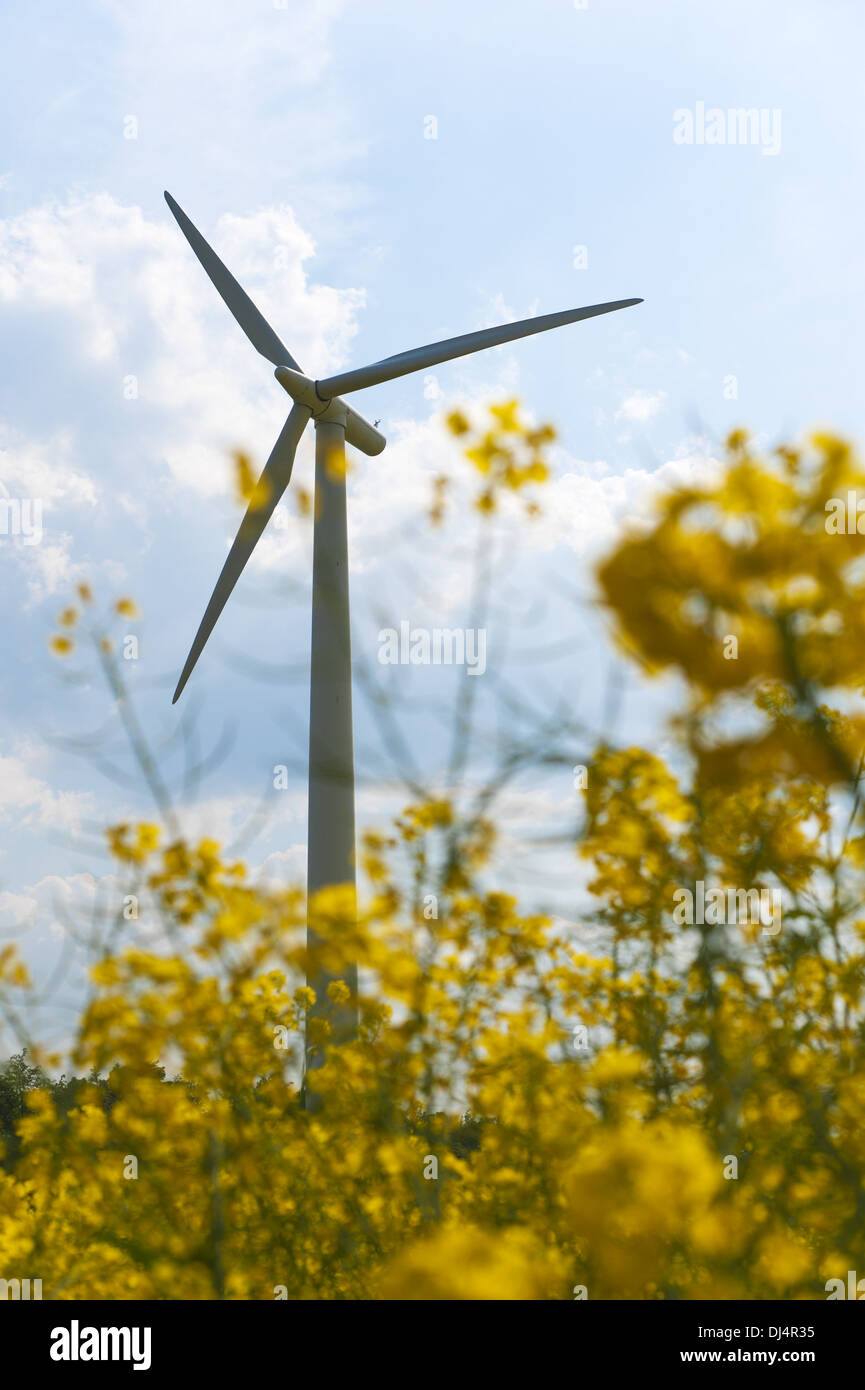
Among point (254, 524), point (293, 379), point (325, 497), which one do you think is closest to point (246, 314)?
point (293, 379)

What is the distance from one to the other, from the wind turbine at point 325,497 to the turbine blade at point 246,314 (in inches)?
0.4

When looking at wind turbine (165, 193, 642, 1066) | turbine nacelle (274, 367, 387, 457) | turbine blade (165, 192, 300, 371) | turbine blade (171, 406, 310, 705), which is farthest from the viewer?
turbine blade (165, 192, 300, 371)

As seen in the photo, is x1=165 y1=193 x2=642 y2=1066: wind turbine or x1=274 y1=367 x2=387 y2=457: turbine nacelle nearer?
x1=165 y1=193 x2=642 y2=1066: wind turbine

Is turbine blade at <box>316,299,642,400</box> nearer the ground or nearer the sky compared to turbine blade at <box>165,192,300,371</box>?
nearer the ground

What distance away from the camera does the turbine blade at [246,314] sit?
9.66 meters

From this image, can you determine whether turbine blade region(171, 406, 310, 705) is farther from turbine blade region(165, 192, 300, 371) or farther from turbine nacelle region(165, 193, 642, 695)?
turbine blade region(165, 192, 300, 371)

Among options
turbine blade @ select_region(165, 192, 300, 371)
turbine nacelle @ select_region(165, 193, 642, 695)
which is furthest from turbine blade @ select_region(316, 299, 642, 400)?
turbine blade @ select_region(165, 192, 300, 371)

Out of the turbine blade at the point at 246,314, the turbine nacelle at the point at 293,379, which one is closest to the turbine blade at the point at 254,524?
the turbine nacelle at the point at 293,379

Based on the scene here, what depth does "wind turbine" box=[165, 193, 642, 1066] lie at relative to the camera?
7.81 m

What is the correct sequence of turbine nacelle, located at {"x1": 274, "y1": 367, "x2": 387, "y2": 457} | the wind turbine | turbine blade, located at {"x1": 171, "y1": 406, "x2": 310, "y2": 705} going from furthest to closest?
turbine nacelle, located at {"x1": 274, "y1": 367, "x2": 387, "y2": 457} → turbine blade, located at {"x1": 171, "y1": 406, "x2": 310, "y2": 705} → the wind turbine

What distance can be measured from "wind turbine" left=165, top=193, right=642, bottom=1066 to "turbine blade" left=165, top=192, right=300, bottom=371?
10 mm

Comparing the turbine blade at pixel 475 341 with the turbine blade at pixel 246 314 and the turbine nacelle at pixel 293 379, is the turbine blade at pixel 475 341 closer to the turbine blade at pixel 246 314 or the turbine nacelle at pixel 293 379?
the turbine nacelle at pixel 293 379

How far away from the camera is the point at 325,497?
895 cm
